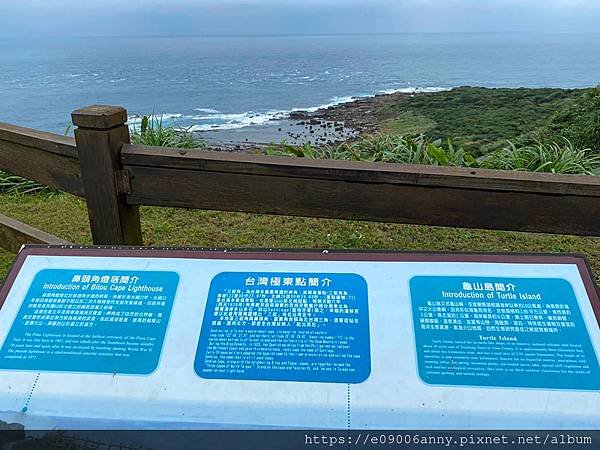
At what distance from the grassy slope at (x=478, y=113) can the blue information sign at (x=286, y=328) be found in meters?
11.6

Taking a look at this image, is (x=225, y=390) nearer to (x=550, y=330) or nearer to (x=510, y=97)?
(x=550, y=330)

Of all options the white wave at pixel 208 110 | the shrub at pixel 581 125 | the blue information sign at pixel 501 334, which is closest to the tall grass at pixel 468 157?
the shrub at pixel 581 125

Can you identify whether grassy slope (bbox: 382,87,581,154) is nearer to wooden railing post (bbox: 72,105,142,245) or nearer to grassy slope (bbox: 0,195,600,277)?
grassy slope (bbox: 0,195,600,277)

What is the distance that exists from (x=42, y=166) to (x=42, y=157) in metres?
0.04

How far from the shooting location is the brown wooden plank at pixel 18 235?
257cm

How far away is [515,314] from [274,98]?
104 ft

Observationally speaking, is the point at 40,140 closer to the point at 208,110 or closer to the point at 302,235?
the point at 302,235

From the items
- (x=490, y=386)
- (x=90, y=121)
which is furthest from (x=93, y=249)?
(x=490, y=386)

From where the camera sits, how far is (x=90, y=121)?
1968 mm

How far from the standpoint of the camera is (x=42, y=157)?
230cm

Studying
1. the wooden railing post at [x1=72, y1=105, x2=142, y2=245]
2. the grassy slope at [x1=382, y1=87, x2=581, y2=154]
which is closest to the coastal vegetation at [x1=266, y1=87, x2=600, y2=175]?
the grassy slope at [x1=382, y1=87, x2=581, y2=154]

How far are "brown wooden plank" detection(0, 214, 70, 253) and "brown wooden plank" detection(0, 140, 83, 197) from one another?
297mm

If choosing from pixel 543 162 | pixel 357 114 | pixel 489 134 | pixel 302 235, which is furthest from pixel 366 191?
pixel 357 114

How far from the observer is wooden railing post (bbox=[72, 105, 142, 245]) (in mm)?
1980
